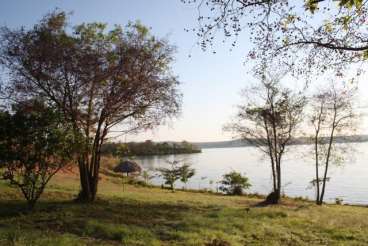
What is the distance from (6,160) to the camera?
14180 mm

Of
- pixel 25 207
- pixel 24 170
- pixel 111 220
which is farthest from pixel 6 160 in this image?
pixel 111 220

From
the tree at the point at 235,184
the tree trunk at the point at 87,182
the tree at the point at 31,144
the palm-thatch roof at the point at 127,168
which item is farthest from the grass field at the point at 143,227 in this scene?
the palm-thatch roof at the point at 127,168

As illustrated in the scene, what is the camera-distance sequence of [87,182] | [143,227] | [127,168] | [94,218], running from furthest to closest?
[127,168] → [87,182] → [94,218] → [143,227]

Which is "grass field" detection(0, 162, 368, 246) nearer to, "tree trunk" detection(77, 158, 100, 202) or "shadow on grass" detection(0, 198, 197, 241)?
"shadow on grass" detection(0, 198, 197, 241)

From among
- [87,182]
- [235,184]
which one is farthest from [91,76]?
[235,184]

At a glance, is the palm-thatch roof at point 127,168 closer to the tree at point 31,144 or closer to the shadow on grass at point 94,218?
the shadow on grass at point 94,218

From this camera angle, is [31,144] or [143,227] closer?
[143,227]

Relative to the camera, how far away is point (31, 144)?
14289 millimetres

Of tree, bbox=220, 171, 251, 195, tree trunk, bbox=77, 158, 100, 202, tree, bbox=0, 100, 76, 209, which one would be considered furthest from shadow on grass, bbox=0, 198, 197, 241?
tree, bbox=220, 171, 251, 195

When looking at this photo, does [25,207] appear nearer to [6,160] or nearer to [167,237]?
[6,160]

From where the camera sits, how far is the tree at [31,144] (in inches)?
559

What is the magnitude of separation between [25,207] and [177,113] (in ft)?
28.2

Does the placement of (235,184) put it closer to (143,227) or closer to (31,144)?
(143,227)

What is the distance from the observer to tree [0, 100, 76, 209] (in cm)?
1420
